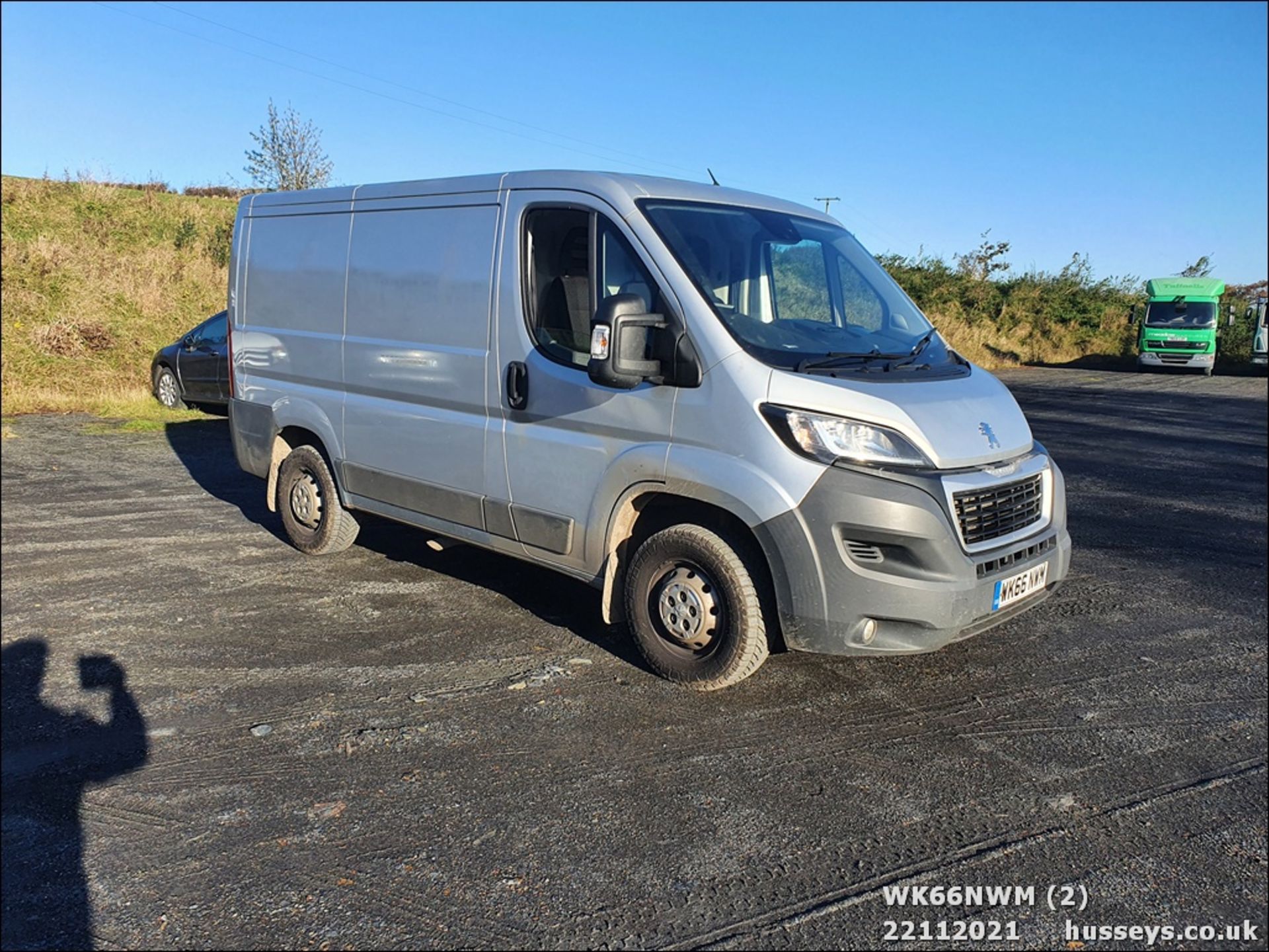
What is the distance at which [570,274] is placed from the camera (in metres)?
4.68

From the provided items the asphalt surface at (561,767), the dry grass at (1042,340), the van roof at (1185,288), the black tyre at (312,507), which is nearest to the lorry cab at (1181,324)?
the van roof at (1185,288)

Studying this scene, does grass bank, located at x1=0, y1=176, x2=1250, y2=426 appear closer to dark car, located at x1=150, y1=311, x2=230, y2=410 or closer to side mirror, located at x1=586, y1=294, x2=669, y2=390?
dark car, located at x1=150, y1=311, x2=230, y2=410

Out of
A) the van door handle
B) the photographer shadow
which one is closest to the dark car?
the photographer shadow

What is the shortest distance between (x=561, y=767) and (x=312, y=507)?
11.6ft

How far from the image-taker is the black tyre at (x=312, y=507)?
6.31m

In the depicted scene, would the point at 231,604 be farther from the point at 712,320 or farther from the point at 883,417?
the point at 883,417

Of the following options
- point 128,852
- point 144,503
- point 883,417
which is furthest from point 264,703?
point 144,503

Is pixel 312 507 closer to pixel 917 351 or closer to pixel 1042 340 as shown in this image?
pixel 917 351

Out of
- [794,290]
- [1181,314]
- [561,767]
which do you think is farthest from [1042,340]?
[561,767]

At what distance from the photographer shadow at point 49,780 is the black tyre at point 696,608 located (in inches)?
86.0

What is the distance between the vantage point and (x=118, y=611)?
5.27 meters

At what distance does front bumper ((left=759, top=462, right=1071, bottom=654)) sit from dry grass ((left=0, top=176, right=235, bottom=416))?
12.9 m

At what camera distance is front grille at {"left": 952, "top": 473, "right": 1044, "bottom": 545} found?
3938mm

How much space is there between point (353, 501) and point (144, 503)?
10.4ft
